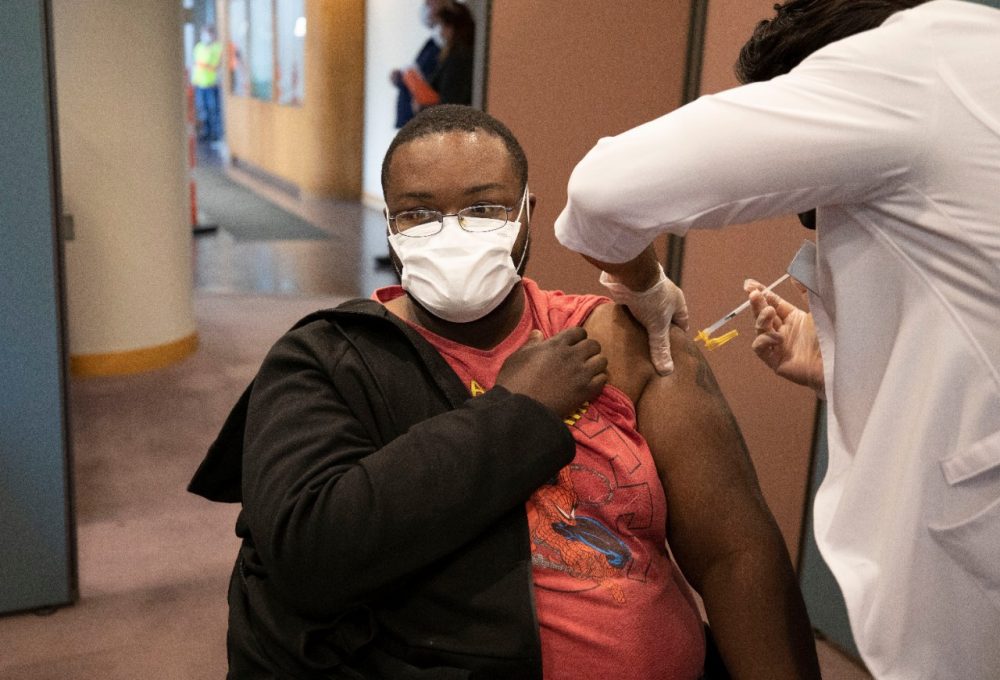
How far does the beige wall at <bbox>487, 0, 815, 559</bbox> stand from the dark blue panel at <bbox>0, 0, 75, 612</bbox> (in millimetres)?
1281

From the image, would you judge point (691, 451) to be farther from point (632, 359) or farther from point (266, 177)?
point (266, 177)

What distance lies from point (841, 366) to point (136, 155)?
403cm

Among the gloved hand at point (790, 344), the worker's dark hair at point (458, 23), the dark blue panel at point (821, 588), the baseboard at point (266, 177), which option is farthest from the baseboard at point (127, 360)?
the baseboard at point (266, 177)

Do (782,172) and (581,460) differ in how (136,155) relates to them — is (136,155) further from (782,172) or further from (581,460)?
(782,172)

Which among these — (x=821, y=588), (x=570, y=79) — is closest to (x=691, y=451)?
(x=821, y=588)

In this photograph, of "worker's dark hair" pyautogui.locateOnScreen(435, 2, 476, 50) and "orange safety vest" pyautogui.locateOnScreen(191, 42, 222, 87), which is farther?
"orange safety vest" pyautogui.locateOnScreen(191, 42, 222, 87)

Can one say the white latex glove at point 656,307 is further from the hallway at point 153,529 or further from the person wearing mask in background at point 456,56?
the person wearing mask in background at point 456,56

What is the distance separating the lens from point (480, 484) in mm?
1125

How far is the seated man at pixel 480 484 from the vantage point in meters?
1.13

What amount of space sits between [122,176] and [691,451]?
374cm

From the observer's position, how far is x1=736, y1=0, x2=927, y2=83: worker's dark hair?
38.9 inches

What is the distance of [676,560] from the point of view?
1.40 m

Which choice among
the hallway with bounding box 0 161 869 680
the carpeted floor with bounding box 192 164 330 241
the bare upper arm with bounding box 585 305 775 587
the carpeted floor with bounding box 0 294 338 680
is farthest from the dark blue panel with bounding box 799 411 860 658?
the carpeted floor with bounding box 192 164 330 241

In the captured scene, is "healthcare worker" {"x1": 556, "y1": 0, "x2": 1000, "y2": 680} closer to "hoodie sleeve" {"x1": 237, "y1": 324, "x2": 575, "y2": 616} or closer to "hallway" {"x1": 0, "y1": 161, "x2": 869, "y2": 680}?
"hoodie sleeve" {"x1": 237, "y1": 324, "x2": 575, "y2": 616}
